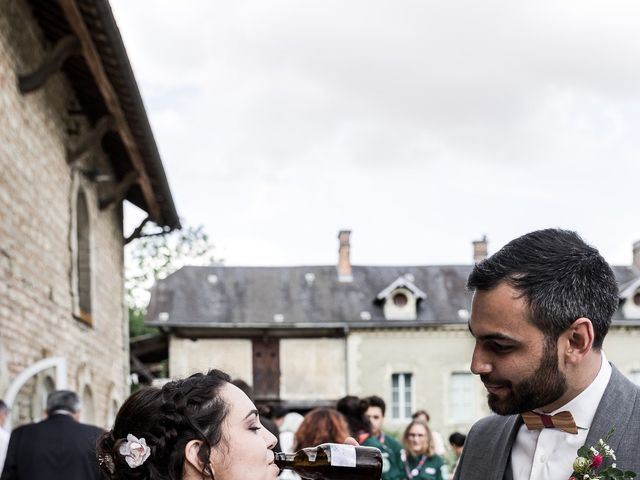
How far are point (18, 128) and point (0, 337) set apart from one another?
2127 millimetres

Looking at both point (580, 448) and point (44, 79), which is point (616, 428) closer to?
point (580, 448)

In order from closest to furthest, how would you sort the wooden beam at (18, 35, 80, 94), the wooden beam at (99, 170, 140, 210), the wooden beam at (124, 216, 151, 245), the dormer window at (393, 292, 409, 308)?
the wooden beam at (18, 35, 80, 94) → the wooden beam at (99, 170, 140, 210) → the wooden beam at (124, 216, 151, 245) → the dormer window at (393, 292, 409, 308)

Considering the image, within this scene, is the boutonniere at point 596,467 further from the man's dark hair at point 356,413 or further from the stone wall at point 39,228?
the stone wall at point 39,228

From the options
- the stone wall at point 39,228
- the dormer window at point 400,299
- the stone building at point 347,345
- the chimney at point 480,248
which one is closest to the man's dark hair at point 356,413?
the stone wall at point 39,228

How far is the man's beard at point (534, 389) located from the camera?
2.55 m

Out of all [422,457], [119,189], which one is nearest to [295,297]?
[119,189]

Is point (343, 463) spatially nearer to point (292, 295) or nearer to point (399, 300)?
point (399, 300)

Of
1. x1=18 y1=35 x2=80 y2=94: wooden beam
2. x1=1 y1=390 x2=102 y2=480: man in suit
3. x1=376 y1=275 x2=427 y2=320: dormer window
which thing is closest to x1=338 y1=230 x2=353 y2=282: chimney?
x1=376 y1=275 x2=427 y2=320: dormer window

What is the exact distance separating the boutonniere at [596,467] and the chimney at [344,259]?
3157 centimetres

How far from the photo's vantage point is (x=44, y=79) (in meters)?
10.2

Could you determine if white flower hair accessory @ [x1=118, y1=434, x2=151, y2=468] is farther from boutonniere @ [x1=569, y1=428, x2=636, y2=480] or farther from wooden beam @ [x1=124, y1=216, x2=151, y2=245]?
wooden beam @ [x1=124, y1=216, x2=151, y2=245]

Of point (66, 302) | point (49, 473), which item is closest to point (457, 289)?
point (66, 302)

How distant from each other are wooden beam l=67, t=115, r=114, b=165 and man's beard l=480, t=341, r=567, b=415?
10.0 m

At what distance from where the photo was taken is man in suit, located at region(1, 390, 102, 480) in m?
6.91
